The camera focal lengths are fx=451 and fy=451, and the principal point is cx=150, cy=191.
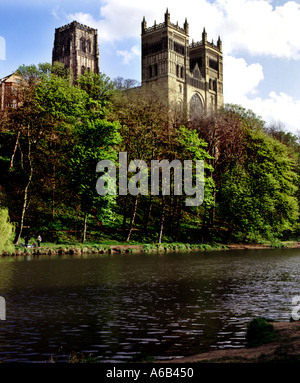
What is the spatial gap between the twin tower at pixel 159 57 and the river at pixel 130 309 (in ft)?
381

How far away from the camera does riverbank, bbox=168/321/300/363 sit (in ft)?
29.7

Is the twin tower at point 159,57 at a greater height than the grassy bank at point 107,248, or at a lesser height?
greater

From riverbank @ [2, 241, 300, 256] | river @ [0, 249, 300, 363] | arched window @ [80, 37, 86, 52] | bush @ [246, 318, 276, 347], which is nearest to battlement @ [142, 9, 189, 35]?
arched window @ [80, 37, 86, 52]

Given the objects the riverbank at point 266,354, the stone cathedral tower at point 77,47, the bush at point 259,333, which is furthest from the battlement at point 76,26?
the riverbank at point 266,354

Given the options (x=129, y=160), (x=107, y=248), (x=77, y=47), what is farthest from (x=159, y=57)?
(x=107, y=248)

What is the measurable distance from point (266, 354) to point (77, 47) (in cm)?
14761

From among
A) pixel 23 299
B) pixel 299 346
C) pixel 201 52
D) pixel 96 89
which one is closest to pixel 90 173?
pixel 96 89

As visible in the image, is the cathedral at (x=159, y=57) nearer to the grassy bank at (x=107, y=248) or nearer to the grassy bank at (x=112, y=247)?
the grassy bank at (x=112, y=247)

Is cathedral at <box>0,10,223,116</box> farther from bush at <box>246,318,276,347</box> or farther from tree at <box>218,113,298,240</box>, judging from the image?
bush at <box>246,318,276,347</box>

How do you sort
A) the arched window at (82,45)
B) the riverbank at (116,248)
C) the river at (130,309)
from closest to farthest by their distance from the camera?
the river at (130,309), the riverbank at (116,248), the arched window at (82,45)

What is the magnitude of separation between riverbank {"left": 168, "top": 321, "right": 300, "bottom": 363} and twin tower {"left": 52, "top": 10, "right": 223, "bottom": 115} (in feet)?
426

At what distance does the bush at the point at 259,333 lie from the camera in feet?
37.1

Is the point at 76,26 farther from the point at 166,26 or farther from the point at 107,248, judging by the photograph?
the point at 107,248

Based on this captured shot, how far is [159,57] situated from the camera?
5689 inches
